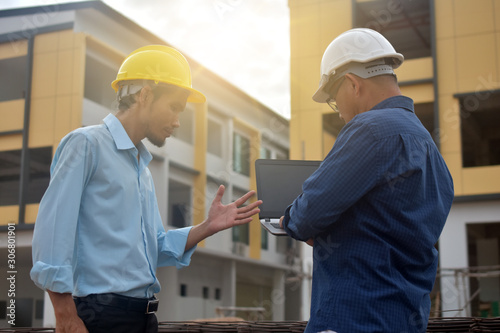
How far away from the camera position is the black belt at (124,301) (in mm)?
2598

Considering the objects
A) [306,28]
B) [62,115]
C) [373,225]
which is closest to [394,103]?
[373,225]

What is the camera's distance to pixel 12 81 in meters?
21.1

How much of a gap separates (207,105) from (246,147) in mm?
5998

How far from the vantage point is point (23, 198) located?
61.7ft

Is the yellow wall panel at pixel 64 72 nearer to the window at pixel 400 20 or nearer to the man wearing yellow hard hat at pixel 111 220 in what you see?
the window at pixel 400 20

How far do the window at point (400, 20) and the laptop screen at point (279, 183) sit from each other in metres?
16.9

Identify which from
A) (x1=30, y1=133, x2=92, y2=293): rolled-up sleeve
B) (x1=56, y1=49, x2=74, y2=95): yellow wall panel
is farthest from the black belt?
(x1=56, y1=49, x2=74, y2=95): yellow wall panel

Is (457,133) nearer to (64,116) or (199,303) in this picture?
(64,116)

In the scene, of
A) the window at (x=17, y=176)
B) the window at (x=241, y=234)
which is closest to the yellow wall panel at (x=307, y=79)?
the window at (x=17, y=176)

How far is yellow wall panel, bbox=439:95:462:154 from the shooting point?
17297 millimetres

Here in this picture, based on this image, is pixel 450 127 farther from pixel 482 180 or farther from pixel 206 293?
pixel 206 293

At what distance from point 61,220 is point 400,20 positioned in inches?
771

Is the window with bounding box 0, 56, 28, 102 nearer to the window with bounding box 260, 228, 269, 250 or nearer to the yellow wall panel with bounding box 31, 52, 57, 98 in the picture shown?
the yellow wall panel with bounding box 31, 52, 57, 98

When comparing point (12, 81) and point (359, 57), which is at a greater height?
point (12, 81)
